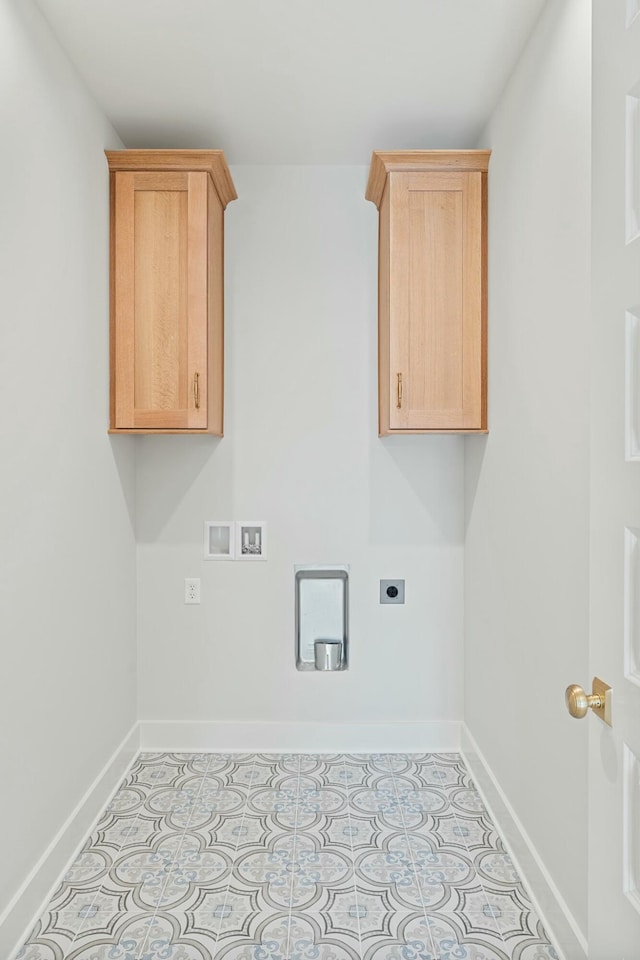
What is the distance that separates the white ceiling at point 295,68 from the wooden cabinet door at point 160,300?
28 cm

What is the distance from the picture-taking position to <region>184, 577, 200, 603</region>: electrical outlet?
2.98 meters

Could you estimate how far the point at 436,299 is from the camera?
263 cm

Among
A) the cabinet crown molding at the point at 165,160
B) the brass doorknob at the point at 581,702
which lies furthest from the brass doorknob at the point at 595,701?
the cabinet crown molding at the point at 165,160

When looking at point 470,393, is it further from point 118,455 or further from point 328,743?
point 328,743

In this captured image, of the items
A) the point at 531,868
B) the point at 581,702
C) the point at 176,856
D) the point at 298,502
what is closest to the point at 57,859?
the point at 176,856

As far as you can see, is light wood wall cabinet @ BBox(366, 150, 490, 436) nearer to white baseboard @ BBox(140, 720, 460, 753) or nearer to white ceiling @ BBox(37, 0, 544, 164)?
white ceiling @ BBox(37, 0, 544, 164)

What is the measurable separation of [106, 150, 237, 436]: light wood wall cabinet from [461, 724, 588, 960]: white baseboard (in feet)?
5.52

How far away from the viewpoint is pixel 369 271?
117 inches

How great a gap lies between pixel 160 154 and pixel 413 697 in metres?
2.44

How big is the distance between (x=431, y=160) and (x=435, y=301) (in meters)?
0.52

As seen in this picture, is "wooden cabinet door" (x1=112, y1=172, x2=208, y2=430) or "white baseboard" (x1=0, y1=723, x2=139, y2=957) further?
"wooden cabinet door" (x1=112, y1=172, x2=208, y2=430)

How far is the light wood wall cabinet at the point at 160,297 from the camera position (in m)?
2.56

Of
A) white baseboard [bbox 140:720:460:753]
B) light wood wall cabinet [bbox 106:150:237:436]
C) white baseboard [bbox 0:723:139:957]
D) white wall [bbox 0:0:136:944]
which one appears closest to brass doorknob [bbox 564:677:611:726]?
white wall [bbox 0:0:136:944]

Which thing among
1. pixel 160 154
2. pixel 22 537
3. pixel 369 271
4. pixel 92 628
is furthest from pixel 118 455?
pixel 369 271
